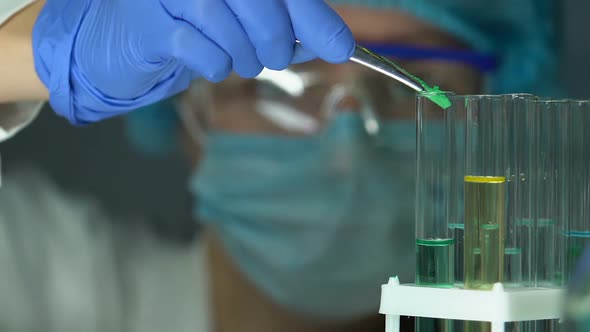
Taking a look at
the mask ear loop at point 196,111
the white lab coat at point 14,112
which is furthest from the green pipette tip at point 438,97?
the mask ear loop at point 196,111

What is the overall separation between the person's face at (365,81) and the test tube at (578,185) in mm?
1292

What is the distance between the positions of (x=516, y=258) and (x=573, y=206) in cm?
→ 10

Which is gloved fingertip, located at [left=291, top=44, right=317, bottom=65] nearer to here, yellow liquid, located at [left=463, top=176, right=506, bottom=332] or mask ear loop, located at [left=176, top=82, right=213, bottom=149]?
yellow liquid, located at [left=463, top=176, right=506, bottom=332]

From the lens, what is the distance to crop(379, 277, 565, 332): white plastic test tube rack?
86cm

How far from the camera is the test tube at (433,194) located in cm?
92

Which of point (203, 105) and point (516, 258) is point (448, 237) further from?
point (203, 105)

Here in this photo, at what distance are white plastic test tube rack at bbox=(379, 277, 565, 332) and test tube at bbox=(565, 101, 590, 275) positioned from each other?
0.06m

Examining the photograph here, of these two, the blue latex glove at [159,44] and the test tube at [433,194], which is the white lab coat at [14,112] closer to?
the blue latex glove at [159,44]

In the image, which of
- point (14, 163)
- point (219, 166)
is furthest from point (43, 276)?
point (219, 166)

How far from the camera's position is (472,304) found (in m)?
0.87

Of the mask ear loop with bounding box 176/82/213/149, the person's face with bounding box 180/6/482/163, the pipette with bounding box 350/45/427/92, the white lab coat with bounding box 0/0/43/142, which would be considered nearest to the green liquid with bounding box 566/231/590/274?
the pipette with bounding box 350/45/427/92

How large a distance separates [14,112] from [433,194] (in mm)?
773

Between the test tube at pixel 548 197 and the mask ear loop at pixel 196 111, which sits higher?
the mask ear loop at pixel 196 111

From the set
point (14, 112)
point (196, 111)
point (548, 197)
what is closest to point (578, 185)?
point (548, 197)
